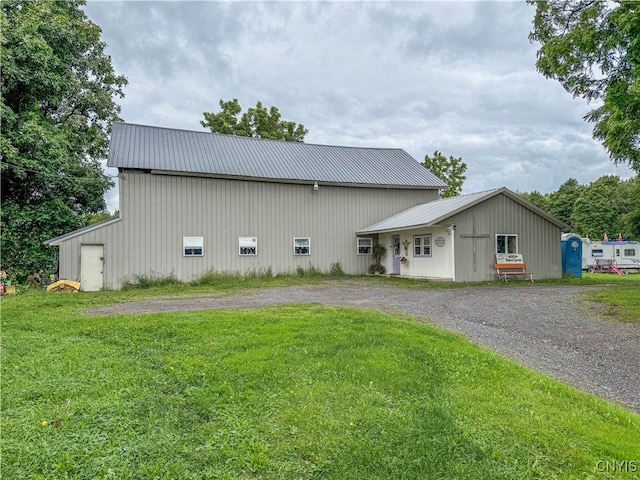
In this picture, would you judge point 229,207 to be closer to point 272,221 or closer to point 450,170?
point 272,221

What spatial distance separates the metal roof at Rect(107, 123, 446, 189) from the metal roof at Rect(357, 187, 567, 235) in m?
2.26

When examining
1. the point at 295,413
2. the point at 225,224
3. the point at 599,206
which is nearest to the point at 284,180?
the point at 225,224

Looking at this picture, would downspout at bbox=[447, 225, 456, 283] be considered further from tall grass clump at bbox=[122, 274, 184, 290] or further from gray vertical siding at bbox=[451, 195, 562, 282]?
tall grass clump at bbox=[122, 274, 184, 290]

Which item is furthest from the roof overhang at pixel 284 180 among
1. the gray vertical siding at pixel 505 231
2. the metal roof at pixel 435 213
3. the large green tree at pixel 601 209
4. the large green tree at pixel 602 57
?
the large green tree at pixel 601 209

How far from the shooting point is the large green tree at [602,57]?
7480 millimetres

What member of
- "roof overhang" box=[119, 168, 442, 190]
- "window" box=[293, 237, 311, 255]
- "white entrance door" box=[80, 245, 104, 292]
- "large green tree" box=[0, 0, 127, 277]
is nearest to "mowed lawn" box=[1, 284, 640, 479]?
"white entrance door" box=[80, 245, 104, 292]

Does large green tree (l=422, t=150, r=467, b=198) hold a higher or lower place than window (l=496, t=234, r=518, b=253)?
higher

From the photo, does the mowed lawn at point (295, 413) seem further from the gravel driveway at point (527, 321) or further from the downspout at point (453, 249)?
the downspout at point (453, 249)

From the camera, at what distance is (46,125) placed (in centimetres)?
1738

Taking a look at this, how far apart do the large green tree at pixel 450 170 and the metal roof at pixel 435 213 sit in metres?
19.8

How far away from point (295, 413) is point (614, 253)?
33.3 m

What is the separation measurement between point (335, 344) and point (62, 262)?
13233 mm

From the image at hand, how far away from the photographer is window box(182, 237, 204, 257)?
1664cm

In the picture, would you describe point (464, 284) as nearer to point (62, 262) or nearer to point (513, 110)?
point (513, 110)
